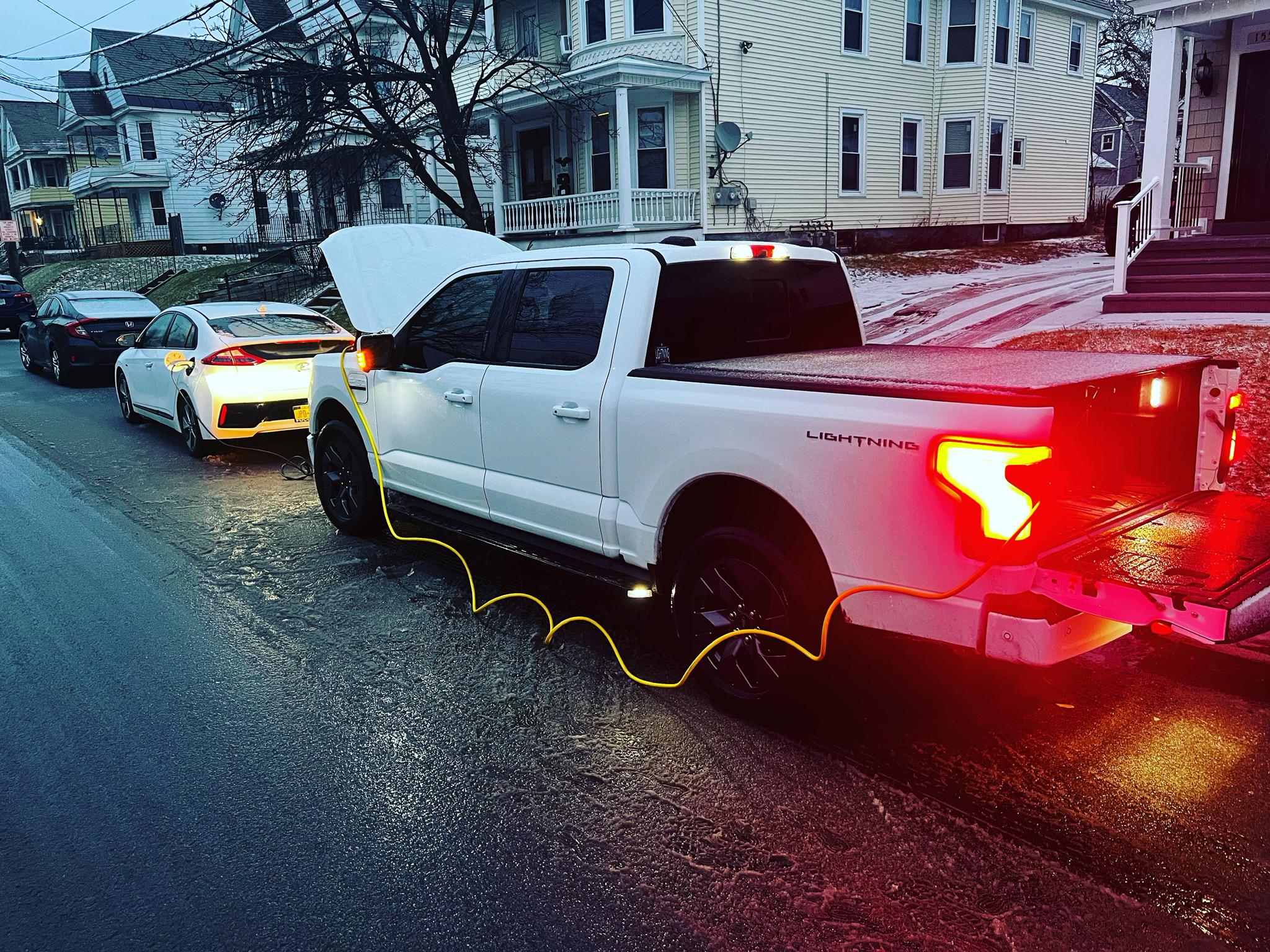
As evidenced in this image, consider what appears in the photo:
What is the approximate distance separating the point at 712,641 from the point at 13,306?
30.3 m

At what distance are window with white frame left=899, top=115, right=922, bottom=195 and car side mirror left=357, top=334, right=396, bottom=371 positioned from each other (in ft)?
73.1

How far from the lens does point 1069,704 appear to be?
4.28 metres

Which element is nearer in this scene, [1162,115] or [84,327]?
[1162,115]

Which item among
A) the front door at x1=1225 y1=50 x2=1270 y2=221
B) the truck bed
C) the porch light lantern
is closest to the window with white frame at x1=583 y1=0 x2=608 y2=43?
the porch light lantern

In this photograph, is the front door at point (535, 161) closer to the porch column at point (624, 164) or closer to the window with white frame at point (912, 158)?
the porch column at point (624, 164)

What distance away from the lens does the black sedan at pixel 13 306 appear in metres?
27.8

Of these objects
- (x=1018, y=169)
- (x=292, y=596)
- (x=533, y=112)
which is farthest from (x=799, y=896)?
(x=1018, y=169)

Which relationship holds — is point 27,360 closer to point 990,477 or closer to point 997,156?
point 990,477

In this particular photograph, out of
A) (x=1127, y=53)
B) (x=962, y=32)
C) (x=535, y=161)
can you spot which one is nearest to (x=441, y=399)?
(x=535, y=161)

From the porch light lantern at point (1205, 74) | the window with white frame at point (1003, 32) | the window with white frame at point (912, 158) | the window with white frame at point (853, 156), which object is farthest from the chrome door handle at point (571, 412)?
the window with white frame at point (1003, 32)

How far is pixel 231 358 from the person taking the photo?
9.86 m

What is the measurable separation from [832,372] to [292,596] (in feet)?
11.9

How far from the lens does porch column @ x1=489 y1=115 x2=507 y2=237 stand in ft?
81.5

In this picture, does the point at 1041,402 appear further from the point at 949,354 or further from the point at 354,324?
the point at 354,324
